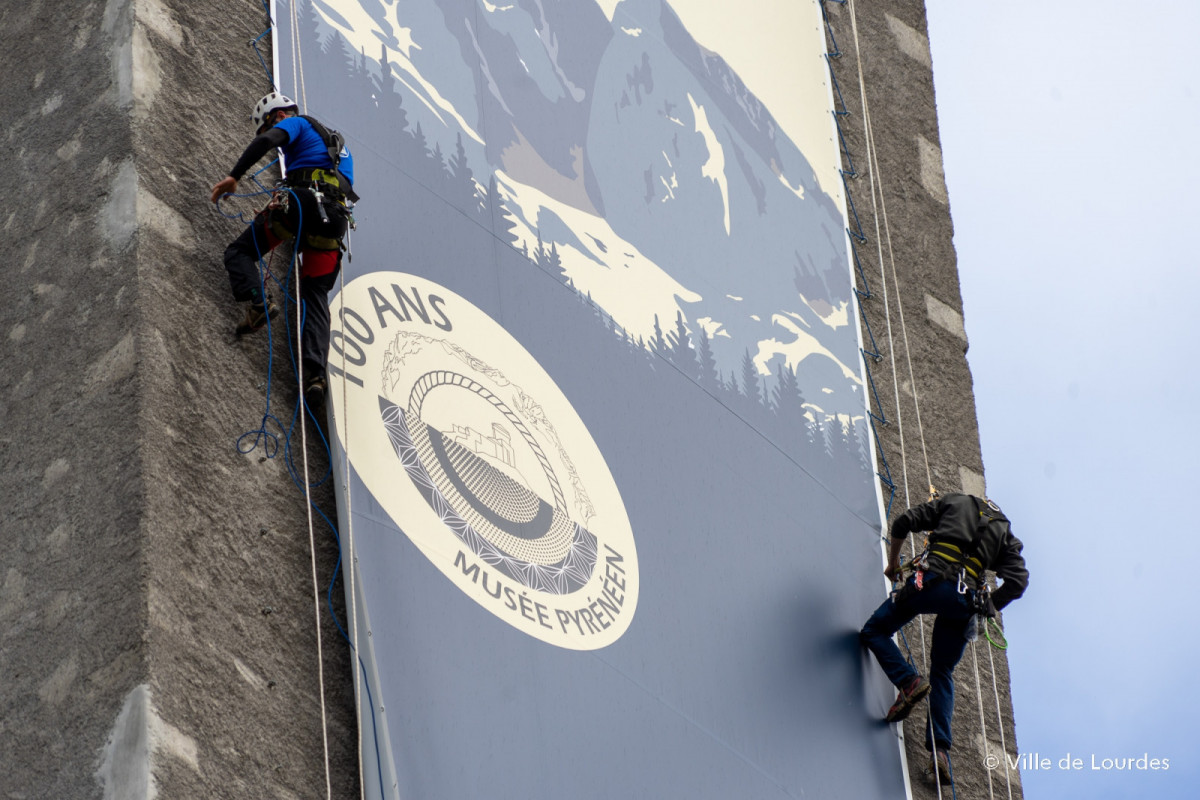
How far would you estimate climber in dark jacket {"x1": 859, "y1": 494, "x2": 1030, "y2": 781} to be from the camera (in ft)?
24.0

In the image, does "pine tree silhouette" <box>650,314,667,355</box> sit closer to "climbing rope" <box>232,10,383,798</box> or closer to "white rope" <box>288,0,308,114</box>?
"climbing rope" <box>232,10,383,798</box>

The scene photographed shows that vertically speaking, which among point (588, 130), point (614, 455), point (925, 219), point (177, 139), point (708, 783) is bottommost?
point (925, 219)

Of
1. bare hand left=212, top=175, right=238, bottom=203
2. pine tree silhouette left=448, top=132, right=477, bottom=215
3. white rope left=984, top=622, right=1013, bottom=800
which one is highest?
bare hand left=212, top=175, right=238, bottom=203

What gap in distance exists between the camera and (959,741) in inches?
320

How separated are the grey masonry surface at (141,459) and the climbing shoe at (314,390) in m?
0.08

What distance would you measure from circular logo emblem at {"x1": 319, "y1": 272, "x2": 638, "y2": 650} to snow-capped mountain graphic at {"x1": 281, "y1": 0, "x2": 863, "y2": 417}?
2.13ft

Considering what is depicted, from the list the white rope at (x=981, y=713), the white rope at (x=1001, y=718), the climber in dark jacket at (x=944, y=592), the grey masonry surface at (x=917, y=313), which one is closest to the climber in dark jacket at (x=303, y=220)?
the climber in dark jacket at (x=944, y=592)

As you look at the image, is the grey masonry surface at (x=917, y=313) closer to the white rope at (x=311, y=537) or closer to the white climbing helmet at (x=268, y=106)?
the white rope at (x=311, y=537)

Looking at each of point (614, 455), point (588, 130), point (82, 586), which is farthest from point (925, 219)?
point (82, 586)

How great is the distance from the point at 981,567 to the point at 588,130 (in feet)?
8.38

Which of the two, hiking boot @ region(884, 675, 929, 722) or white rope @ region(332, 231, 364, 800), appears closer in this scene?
white rope @ region(332, 231, 364, 800)

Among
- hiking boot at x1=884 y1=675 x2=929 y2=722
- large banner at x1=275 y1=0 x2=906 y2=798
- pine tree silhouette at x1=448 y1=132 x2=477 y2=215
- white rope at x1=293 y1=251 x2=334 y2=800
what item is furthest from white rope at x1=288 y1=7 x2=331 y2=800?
hiking boot at x1=884 y1=675 x2=929 y2=722

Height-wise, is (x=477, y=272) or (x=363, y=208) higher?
(x=363, y=208)

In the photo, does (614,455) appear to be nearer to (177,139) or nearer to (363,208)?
(363,208)
